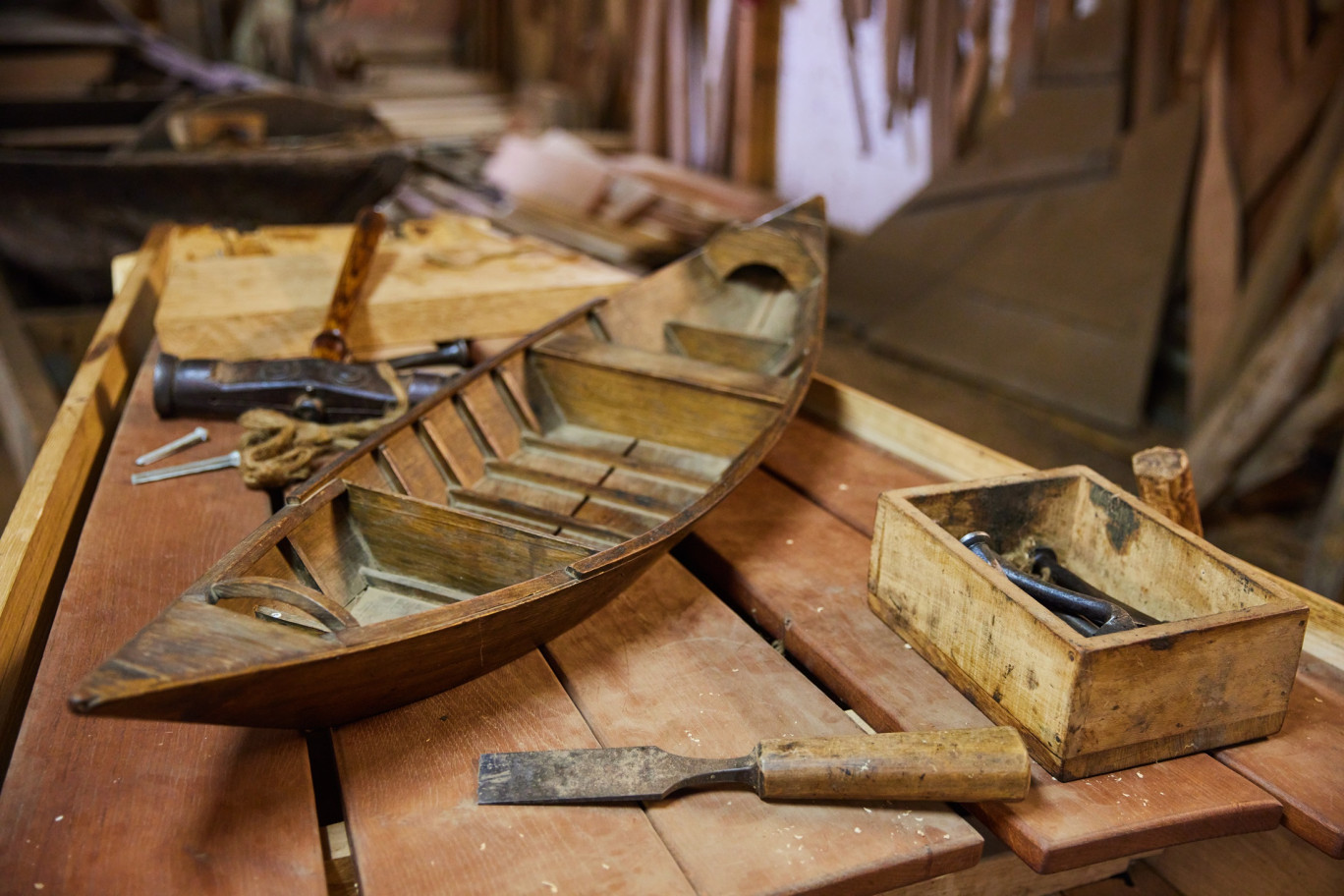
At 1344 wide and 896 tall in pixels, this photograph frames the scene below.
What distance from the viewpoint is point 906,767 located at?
1.33 meters

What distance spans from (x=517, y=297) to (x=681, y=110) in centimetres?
503

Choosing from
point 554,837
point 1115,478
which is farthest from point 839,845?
point 1115,478

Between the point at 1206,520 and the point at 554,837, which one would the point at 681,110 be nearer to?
the point at 1206,520

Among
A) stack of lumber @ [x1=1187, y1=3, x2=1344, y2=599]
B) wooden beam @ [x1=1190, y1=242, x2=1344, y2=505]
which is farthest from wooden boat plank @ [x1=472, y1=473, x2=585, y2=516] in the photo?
wooden beam @ [x1=1190, y1=242, x2=1344, y2=505]

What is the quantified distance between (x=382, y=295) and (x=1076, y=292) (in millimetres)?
3341

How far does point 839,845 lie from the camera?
133 cm

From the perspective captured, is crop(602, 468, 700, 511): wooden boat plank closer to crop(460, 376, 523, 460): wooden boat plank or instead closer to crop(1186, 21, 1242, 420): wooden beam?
crop(460, 376, 523, 460): wooden boat plank

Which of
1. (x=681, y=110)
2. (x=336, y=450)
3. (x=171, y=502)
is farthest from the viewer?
(x=681, y=110)

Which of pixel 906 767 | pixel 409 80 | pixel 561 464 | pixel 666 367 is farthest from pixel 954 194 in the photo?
pixel 409 80

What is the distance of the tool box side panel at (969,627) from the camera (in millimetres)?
1395

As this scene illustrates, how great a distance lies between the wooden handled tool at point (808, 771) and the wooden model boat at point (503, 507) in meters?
0.22

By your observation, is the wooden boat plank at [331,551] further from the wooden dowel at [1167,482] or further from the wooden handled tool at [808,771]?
the wooden dowel at [1167,482]

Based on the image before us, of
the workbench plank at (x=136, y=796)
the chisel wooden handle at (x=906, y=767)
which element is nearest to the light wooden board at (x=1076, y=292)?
the chisel wooden handle at (x=906, y=767)

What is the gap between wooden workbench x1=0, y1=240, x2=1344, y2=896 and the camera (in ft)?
4.19
